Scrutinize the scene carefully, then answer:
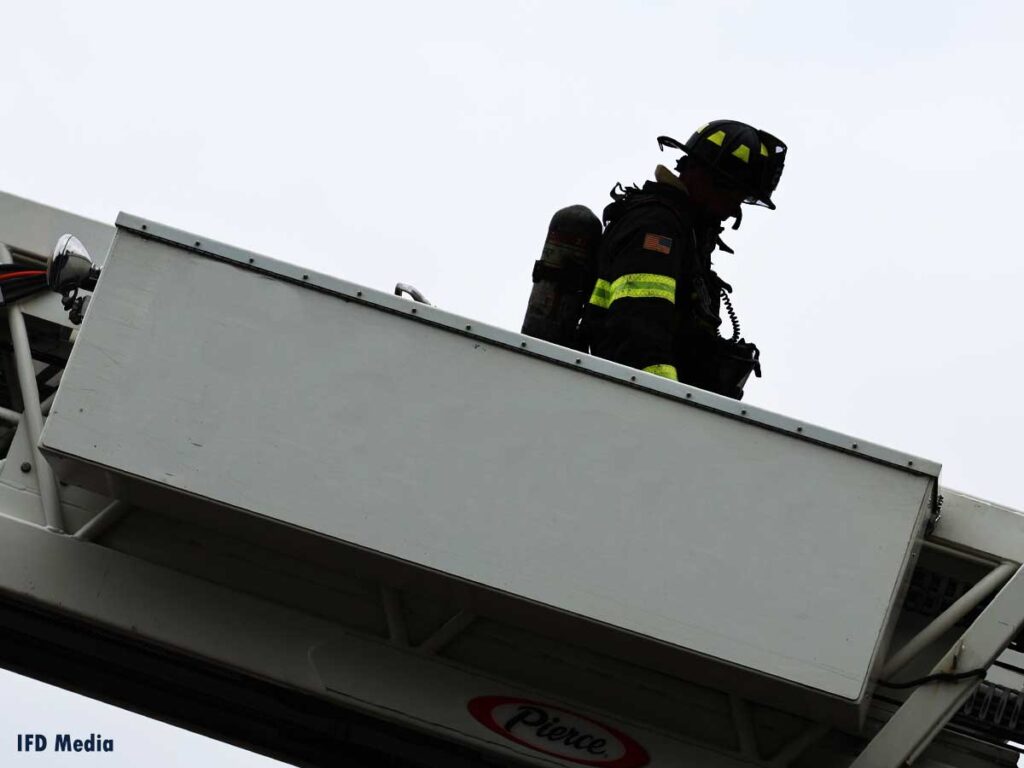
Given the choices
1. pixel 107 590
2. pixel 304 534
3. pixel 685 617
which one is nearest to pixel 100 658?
pixel 107 590

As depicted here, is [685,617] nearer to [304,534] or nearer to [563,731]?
[563,731]

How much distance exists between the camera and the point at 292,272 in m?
3.68

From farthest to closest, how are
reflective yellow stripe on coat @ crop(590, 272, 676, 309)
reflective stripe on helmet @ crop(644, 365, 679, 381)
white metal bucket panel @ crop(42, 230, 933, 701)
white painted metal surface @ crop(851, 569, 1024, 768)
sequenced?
reflective yellow stripe on coat @ crop(590, 272, 676, 309) → reflective stripe on helmet @ crop(644, 365, 679, 381) → white painted metal surface @ crop(851, 569, 1024, 768) → white metal bucket panel @ crop(42, 230, 933, 701)

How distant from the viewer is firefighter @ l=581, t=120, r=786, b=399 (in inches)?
166

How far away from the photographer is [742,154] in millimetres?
4543

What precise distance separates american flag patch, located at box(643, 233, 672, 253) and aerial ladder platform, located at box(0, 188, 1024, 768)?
807mm

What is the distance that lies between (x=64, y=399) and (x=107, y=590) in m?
0.64

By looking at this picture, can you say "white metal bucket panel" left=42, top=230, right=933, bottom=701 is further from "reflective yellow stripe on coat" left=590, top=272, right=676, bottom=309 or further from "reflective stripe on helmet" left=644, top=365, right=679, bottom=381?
"reflective yellow stripe on coat" left=590, top=272, right=676, bottom=309

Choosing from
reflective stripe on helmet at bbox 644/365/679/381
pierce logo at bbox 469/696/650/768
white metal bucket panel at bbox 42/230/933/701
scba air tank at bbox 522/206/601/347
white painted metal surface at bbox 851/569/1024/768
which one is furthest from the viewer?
scba air tank at bbox 522/206/601/347

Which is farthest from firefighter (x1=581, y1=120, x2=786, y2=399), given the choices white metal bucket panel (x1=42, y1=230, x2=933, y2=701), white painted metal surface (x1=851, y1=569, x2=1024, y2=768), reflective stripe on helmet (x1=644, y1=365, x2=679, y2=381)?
white painted metal surface (x1=851, y1=569, x2=1024, y2=768)

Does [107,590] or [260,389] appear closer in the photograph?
[260,389]

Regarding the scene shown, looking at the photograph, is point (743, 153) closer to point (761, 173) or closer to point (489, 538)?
point (761, 173)

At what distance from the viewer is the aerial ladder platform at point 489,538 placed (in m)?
3.45

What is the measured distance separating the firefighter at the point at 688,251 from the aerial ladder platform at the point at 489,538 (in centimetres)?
72
